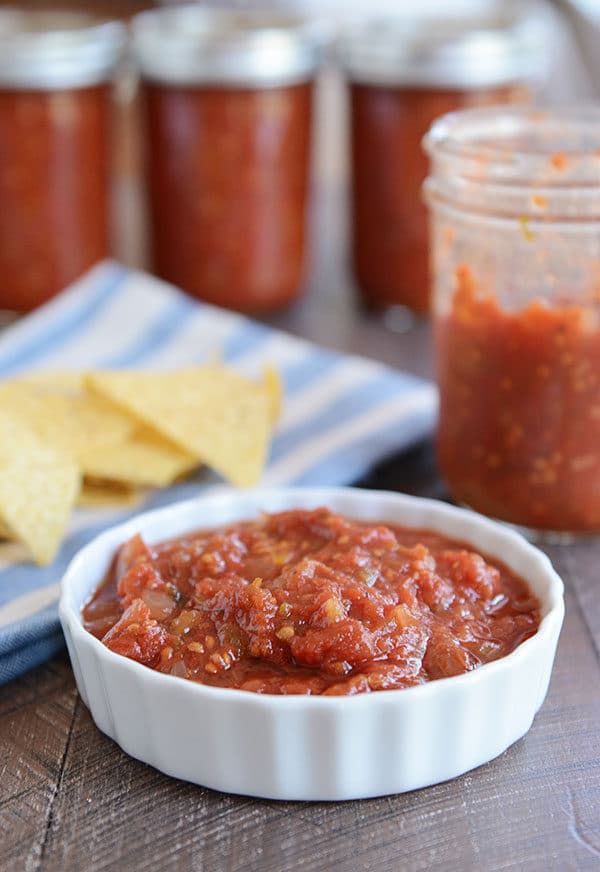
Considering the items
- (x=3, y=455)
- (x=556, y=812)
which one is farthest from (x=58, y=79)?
(x=556, y=812)

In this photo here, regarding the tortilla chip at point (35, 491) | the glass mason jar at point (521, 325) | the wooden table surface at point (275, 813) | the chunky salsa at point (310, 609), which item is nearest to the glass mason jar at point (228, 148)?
the glass mason jar at point (521, 325)

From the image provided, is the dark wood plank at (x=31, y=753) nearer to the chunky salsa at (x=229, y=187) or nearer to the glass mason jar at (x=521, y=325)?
the glass mason jar at (x=521, y=325)

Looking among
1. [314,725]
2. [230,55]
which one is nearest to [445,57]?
[230,55]

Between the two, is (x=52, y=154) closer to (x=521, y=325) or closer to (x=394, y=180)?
(x=394, y=180)

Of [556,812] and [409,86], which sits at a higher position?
[409,86]

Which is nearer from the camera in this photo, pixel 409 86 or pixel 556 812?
pixel 556 812

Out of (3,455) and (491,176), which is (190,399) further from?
(491,176)

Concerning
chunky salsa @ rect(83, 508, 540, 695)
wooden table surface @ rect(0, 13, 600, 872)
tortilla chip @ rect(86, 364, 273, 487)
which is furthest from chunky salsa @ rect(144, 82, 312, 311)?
wooden table surface @ rect(0, 13, 600, 872)

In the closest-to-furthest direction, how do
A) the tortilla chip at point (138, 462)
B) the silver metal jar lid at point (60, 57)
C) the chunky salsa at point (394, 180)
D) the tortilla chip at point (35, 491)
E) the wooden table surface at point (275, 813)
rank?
the wooden table surface at point (275, 813)
the tortilla chip at point (35, 491)
the tortilla chip at point (138, 462)
the silver metal jar lid at point (60, 57)
the chunky salsa at point (394, 180)
